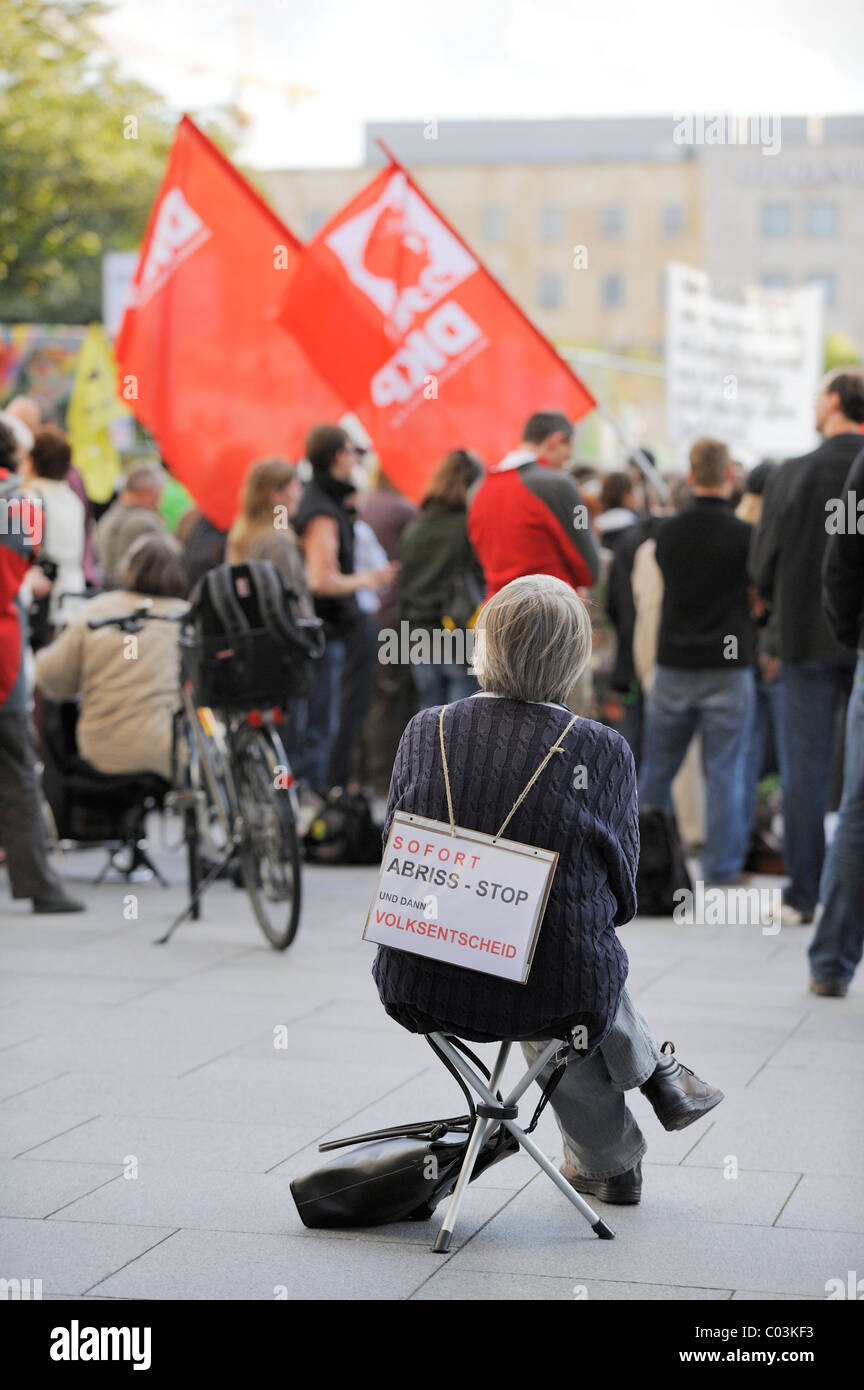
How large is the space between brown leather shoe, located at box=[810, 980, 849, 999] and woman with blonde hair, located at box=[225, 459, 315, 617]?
137 inches

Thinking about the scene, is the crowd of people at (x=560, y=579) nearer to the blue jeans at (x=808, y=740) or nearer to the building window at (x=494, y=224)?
the blue jeans at (x=808, y=740)

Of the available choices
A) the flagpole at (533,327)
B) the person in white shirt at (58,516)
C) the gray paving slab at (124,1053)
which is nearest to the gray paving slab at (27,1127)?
the gray paving slab at (124,1053)

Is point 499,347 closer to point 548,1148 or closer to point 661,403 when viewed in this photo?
point 548,1148

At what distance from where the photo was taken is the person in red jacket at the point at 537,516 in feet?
27.9

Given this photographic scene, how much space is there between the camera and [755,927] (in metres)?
8.55

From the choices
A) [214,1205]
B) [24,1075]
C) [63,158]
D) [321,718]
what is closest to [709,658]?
[321,718]

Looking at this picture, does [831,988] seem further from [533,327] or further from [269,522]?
[533,327]

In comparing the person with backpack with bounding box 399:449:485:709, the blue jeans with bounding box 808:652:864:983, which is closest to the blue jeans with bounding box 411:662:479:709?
the person with backpack with bounding box 399:449:485:709

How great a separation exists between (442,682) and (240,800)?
8.30 ft

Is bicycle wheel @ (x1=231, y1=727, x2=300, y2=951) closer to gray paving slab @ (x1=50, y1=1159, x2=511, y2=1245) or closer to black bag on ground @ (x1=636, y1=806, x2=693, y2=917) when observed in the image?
black bag on ground @ (x1=636, y1=806, x2=693, y2=917)

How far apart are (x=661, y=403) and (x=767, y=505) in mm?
64226

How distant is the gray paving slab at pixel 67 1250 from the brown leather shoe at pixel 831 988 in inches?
132

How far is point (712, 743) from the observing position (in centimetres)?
923
